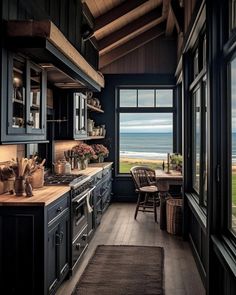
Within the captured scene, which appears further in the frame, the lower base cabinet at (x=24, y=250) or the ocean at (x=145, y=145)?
the ocean at (x=145, y=145)

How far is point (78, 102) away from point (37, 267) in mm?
3238

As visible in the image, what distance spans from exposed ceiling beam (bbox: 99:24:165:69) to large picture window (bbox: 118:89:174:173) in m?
0.90

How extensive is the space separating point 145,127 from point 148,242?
13.2 feet

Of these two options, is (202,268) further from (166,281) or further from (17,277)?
(17,277)

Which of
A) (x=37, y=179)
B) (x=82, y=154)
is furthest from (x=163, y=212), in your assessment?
(x=37, y=179)

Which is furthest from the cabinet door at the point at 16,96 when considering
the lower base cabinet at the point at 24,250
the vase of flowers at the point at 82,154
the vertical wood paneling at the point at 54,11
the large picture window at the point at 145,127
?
the large picture window at the point at 145,127

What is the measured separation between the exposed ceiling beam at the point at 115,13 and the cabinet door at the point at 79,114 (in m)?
1.31

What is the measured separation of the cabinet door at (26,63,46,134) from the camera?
3266mm

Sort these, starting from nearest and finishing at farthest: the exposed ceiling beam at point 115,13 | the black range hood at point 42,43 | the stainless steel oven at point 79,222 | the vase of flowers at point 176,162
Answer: the black range hood at point 42,43
the stainless steel oven at point 79,222
the exposed ceiling beam at point 115,13
the vase of flowers at point 176,162

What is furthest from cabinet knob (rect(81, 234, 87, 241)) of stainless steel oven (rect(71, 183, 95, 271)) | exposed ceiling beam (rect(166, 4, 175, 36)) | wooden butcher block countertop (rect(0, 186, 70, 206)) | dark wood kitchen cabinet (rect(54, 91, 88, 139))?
exposed ceiling beam (rect(166, 4, 175, 36))

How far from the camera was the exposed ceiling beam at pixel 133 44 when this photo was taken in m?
7.81

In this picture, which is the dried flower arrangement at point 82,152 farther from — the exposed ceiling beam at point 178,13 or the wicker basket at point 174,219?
the exposed ceiling beam at point 178,13

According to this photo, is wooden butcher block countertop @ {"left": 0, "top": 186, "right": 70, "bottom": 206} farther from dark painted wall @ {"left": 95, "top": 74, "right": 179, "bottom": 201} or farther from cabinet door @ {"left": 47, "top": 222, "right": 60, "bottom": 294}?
dark painted wall @ {"left": 95, "top": 74, "right": 179, "bottom": 201}

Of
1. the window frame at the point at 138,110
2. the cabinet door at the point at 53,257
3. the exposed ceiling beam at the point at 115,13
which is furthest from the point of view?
the window frame at the point at 138,110
